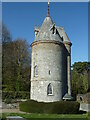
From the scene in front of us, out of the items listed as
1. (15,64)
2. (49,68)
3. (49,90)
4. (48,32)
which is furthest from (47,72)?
(15,64)

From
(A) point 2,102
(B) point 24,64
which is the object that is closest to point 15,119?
(A) point 2,102

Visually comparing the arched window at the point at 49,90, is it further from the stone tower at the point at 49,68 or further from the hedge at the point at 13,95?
the hedge at the point at 13,95

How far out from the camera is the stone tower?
22.7 m

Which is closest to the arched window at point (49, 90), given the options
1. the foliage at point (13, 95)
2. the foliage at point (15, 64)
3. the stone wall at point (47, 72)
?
the stone wall at point (47, 72)

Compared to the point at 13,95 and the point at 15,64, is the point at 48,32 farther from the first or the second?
the point at 15,64

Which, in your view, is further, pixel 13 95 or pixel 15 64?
pixel 15 64

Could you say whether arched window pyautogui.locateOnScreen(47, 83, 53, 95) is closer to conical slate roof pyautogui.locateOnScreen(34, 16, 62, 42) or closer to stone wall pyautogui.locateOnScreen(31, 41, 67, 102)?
stone wall pyautogui.locateOnScreen(31, 41, 67, 102)

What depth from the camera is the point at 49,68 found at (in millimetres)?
22844

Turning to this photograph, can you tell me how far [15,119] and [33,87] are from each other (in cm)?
1553

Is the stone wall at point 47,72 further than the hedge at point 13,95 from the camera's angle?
No

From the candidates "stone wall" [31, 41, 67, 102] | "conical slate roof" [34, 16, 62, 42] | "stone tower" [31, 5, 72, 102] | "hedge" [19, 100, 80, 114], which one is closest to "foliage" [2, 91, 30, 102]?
"stone tower" [31, 5, 72, 102]

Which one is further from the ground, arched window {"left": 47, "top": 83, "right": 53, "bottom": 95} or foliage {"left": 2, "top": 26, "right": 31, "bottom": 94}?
foliage {"left": 2, "top": 26, "right": 31, "bottom": 94}

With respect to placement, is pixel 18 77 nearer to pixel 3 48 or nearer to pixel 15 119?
pixel 3 48

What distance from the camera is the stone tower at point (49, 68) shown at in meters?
22.7
